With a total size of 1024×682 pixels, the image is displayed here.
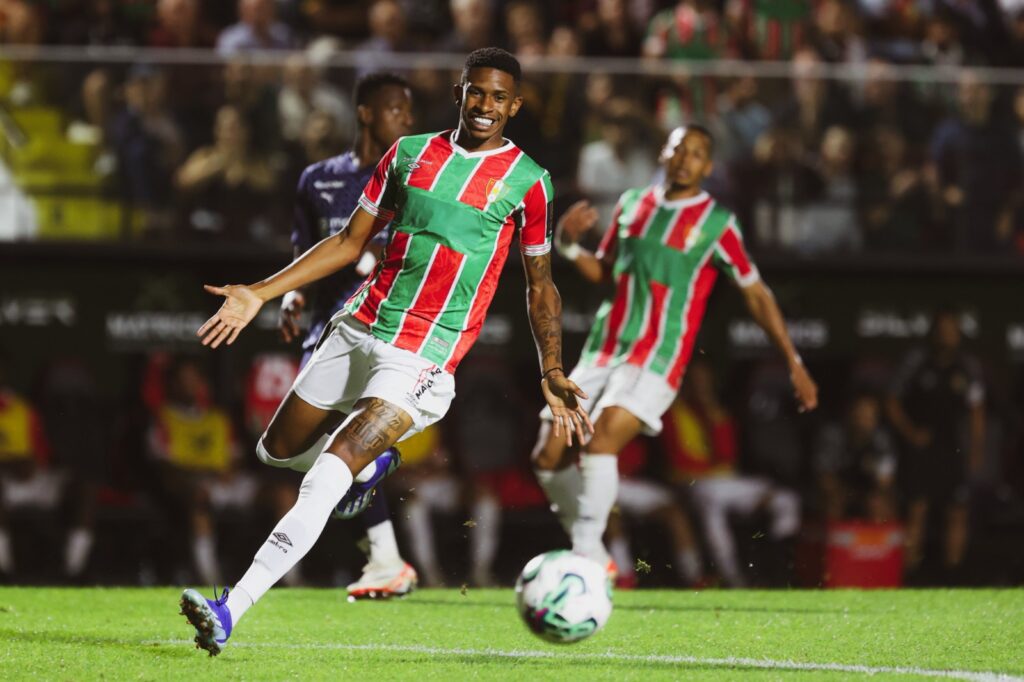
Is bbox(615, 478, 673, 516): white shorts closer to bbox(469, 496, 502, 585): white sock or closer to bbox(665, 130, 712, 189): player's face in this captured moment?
bbox(469, 496, 502, 585): white sock

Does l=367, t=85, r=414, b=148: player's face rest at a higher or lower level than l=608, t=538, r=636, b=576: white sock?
higher

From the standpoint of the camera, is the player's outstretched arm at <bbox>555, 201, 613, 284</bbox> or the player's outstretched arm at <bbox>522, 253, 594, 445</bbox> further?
the player's outstretched arm at <bbox>555, 201, 613, 284</bbox>

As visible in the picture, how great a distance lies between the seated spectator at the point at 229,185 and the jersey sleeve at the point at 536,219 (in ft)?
19.5

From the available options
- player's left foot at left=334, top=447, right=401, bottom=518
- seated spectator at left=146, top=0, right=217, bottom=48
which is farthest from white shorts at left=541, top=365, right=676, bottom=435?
seated spectator at left=146, top=0, right=217, bottom=48

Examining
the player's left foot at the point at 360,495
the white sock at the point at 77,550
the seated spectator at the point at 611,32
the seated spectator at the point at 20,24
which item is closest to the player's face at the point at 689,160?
the player's left foot at the point at 360,495

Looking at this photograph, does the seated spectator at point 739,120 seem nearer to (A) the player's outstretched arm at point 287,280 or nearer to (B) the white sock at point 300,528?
(A) the player's outstretched arm at point 287,280

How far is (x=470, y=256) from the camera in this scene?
6625mm

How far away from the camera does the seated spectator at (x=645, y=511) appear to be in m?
13.0

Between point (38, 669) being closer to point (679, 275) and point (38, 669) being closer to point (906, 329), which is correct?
point (679, 275)

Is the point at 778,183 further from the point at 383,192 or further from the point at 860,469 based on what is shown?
the point at 383,192

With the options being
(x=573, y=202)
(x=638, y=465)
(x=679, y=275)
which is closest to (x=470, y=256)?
(x=679, y=275)

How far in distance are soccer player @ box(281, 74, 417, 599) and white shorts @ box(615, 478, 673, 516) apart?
4.94 metres

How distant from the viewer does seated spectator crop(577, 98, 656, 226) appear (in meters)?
12.4

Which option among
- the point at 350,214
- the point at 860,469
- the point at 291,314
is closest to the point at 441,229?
the point at 350,214
